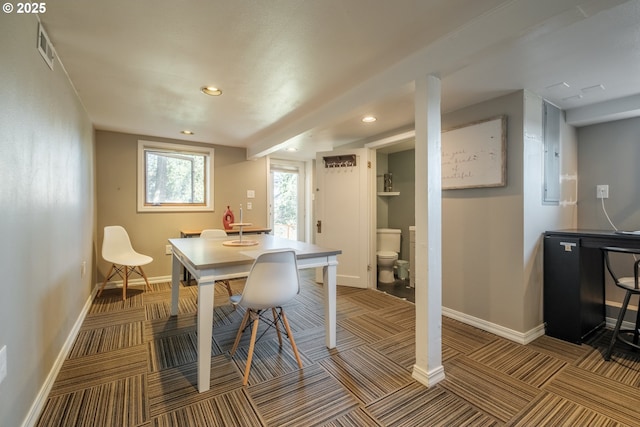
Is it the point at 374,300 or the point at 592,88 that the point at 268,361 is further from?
the point at 592,88

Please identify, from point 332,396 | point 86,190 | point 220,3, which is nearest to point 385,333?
point 332,396

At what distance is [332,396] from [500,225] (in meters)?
1.97

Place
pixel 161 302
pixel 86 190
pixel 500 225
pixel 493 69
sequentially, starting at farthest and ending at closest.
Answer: pixel 161 302 < pixel 86 190 < pixel 500 225 < pixel 493 69

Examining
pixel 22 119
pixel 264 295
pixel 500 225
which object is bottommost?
pixel 264 295

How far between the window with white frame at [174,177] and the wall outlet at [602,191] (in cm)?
491

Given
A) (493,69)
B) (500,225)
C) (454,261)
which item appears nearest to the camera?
(493,69)

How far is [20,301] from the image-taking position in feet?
4.55

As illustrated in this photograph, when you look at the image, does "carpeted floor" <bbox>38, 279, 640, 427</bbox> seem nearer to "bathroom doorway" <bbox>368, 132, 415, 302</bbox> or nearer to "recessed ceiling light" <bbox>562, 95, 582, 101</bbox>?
"bathroom doorway" <bbox>368, 132, 415, 302</bbox>

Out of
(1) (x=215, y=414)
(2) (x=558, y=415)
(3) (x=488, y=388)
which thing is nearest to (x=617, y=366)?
(2) (x=558, y=415)

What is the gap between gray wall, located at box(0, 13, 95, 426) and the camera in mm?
1245

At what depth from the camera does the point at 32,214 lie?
1538mm

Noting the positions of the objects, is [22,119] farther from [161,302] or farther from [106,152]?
[106,152]

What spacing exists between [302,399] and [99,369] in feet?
4.84

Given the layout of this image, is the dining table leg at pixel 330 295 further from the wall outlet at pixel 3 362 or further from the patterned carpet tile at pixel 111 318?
the patterned carpet tile at pixel 111 318
